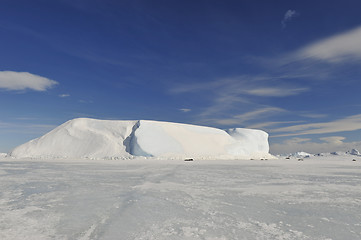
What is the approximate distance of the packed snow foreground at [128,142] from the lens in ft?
120

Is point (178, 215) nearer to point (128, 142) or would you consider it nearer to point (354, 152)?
point (128, 142)

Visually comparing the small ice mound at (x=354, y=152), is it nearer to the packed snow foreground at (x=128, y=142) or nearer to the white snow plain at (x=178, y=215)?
the packed snow foreground at (x=128, y=142)

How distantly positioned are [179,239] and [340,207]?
4133mm

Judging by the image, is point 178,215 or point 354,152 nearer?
point 178,215

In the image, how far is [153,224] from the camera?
4.28m

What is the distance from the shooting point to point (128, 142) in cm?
3894

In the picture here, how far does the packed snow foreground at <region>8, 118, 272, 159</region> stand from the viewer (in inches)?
1443

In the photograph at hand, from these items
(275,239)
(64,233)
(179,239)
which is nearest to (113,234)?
(64,233)

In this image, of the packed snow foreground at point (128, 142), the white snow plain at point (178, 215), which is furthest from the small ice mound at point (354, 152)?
the white snow plain at point (178, 215)

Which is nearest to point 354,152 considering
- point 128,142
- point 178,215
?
point 128,142

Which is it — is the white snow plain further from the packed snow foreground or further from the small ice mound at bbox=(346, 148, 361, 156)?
the small ice mound at bbox=(346, 148, 361, 156)

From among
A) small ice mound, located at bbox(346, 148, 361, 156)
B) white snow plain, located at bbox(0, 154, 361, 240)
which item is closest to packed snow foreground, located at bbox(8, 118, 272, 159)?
white snow plain, located at bbox(0, 154, 361, 240)

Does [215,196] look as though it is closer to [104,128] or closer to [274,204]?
[274,204]

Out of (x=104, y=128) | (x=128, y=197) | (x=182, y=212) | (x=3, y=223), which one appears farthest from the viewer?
(x=104, y=128)
